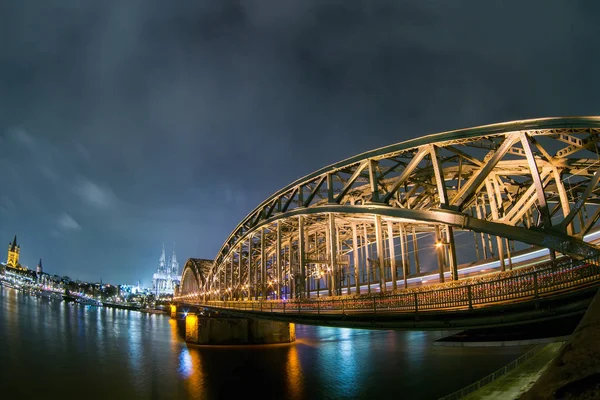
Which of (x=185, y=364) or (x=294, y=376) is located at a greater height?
(x=185, y=364)

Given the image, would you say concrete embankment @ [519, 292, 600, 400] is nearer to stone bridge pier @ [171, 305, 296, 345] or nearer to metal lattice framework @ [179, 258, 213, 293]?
stone bridge pier @ [171, 305, 296, 345]

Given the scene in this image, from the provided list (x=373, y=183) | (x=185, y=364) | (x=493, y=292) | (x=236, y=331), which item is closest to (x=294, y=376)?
(x=185, y=364)

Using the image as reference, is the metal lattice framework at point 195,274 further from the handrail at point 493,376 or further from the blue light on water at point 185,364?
the handrail at point 493,376

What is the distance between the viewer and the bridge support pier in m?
55.7

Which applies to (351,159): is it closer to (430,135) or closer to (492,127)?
(430,135)

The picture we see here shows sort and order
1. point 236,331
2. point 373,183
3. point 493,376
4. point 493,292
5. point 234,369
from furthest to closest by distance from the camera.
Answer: point 236,331, point 234,369, point 493,376, point 373,183, point 493,292

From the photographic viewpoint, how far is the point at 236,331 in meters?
55.8

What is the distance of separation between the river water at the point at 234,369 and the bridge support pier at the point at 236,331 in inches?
55.2

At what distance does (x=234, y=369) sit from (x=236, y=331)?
16185 millimetres

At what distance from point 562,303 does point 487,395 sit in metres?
12.4

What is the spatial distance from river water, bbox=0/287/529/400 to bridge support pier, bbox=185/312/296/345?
1403 mm

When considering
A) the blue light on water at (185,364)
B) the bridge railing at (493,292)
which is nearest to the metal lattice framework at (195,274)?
the blue light on water at (185,364)

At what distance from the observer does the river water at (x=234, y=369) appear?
29.8 m

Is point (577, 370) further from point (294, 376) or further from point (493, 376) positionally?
point (294, 376)
